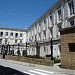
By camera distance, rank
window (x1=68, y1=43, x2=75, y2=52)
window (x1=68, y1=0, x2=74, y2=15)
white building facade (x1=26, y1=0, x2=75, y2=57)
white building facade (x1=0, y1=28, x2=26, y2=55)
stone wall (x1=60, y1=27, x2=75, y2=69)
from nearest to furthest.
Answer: stone wall (x1=60, y1=27, x2=75, y2=69) → window (x1=68, y1=43, x2=75, y2=52) → window (x1=68, y1=0, x2=74, y2=15) → white building facade (x1=26, y1=0, x2=75, y2=57) → white building facade (x1=0, y1=28, x2=26, y2=55)

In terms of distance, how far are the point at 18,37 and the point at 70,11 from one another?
157ft

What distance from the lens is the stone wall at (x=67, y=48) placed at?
62.5ft

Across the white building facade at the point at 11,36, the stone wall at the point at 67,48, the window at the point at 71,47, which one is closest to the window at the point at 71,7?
the stone wall at the point at 67,48

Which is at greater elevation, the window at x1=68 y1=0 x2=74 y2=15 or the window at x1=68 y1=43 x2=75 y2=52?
the window at x1=68 y1=0 x2=74 y2=15

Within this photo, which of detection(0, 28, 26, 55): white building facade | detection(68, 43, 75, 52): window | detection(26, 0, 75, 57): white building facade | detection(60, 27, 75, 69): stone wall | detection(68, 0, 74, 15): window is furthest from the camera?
detection(0, 28, 26, 55): white building facade

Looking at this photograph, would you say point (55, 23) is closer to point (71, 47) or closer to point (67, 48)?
point (67, 48)

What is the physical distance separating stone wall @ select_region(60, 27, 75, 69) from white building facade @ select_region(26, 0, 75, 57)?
12.6 m

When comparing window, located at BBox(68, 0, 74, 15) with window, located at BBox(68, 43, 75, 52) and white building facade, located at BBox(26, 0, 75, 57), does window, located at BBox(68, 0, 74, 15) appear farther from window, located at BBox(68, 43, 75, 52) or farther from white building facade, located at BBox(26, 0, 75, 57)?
window, located at BBox(68, 43, 75, 52)

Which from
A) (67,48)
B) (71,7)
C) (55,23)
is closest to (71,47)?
(67,48)

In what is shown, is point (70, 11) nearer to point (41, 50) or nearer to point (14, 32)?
point (41, 50)

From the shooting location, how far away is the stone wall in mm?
19062

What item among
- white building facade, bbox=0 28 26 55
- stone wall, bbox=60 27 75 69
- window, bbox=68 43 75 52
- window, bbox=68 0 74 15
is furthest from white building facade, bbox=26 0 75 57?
white building facade, bbox=0 28 26 55

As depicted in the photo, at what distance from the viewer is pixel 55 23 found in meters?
39.9

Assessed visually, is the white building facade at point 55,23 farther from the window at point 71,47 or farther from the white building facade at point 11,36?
the white building facade at point 11,36
